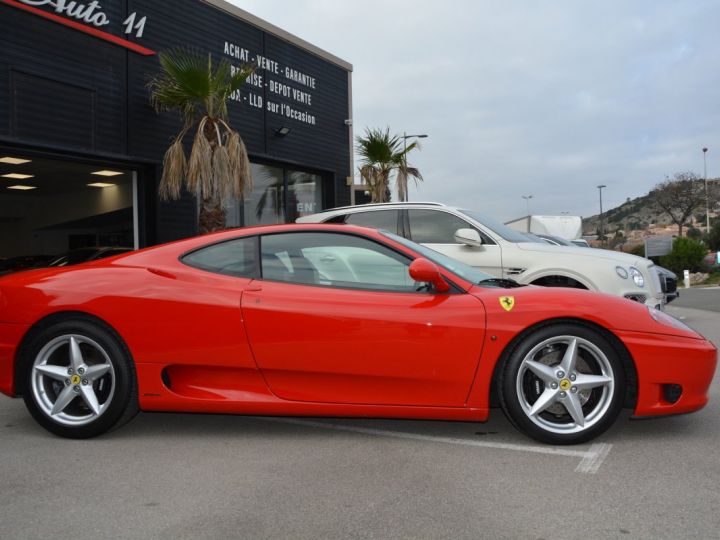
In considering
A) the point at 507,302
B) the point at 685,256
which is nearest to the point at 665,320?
the point at 507,302

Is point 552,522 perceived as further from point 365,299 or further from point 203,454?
point 203,454

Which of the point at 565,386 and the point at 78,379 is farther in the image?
the point at 78,379

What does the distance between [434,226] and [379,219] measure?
635mm

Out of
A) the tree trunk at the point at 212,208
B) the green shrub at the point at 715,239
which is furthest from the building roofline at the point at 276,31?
the green shrub at the point at 715,239

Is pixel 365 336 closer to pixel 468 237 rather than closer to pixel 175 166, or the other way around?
pixel 468 237

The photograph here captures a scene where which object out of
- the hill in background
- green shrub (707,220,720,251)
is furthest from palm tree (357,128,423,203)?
the hill in background

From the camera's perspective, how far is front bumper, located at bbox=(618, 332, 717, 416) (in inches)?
140

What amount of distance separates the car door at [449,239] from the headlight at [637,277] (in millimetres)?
1246

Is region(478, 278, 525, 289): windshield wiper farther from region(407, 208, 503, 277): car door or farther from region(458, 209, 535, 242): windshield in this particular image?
region(458, 209, 535, 242): windshield

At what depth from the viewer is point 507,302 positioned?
12.1ft

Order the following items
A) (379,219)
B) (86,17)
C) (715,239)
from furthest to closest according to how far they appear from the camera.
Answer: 1. (715,239)
2. (86,17)
3. (379,219)

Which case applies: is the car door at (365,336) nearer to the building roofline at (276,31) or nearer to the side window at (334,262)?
the side window at (334,262)

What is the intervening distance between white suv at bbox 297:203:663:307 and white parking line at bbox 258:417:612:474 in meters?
2.86

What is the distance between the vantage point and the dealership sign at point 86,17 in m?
10.4
